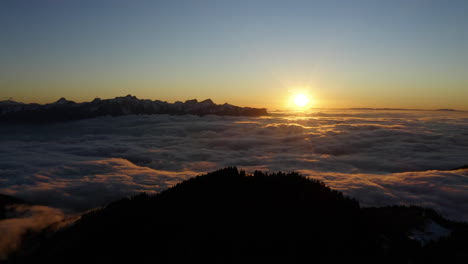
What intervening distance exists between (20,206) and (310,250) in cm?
6977

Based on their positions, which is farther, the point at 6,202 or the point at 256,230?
the point at 6,202

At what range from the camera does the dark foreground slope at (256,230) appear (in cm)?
1297

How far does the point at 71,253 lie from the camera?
56.8 feet

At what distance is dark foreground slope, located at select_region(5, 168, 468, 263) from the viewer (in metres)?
13.0

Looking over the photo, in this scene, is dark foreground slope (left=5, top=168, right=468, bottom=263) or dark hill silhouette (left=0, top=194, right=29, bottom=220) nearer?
dark foreground slope (left=5, top=168, right=468, bottom=263)

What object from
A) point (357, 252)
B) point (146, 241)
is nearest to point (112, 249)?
point (146, 241)

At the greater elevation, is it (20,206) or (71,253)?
(71,253)

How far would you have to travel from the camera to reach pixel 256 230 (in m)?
14.1

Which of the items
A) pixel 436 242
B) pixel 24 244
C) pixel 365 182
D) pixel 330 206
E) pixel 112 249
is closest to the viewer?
pixel 112 249

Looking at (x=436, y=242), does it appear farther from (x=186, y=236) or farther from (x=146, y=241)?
(x=146, y=241)

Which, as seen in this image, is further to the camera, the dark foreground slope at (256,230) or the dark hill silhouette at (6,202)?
the dark hill silhouette at (6,202)

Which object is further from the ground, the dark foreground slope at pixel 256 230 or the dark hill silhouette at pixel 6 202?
the dark foreground slope at pixel 256 230

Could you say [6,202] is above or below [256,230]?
below

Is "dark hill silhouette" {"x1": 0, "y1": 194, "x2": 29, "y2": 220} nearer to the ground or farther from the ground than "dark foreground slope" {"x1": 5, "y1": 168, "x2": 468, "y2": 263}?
nearer to the ground
